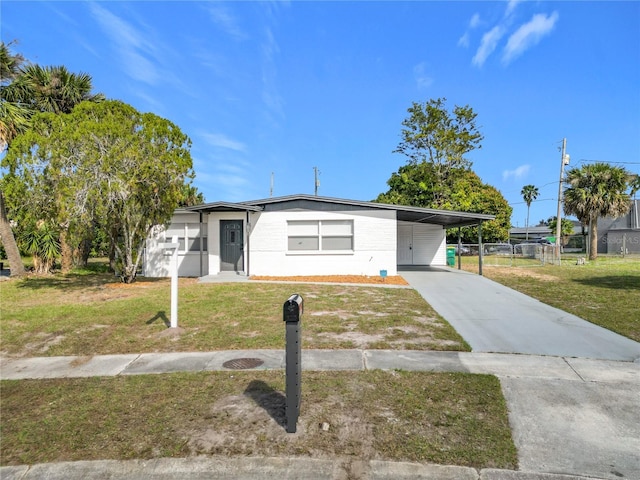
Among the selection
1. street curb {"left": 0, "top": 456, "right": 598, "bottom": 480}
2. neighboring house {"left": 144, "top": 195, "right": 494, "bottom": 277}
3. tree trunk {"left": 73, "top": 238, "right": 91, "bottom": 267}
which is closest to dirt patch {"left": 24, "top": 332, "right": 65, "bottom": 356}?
street curb {"left": 0, "top": 456, "right": 598, "bottom": 480}

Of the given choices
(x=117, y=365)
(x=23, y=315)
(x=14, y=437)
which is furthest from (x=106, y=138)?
(x=14, y=437)

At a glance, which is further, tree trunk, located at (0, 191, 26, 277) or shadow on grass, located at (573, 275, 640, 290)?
tree trunk, located at (0, 191, 26, 277)

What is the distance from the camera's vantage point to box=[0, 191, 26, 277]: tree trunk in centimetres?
1529

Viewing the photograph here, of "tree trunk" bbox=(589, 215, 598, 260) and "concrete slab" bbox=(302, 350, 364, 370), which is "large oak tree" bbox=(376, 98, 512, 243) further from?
"concrete slab" bbox=(302, 350, 364, 370)

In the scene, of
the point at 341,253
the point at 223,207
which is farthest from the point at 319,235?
the point at 223,207

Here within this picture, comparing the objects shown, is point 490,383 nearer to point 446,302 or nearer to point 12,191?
point 446,302

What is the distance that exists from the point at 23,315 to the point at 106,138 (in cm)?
521

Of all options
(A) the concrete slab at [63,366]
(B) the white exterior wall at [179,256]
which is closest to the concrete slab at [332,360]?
(A) the concrete slab at [63,366]

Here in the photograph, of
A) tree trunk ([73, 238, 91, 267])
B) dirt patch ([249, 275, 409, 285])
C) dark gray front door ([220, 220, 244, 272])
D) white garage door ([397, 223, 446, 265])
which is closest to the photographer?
dirt patch ([249, 275, 409, 285])

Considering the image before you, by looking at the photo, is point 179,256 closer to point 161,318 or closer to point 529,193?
point 161,318

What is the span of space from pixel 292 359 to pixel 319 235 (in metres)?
12.6

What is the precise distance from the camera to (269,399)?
4.14 meters

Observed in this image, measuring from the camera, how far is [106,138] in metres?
11.0

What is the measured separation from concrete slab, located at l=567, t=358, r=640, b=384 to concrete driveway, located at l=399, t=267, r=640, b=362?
246 mm
